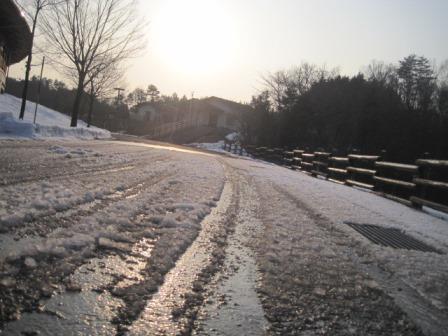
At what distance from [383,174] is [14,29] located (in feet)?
59.7

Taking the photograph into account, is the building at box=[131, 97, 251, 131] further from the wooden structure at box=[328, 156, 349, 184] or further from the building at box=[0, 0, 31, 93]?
the wooden structure at box=[328, 156, 349, 184]

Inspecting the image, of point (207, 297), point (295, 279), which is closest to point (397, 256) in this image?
point (295, 279)

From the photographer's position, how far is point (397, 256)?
3461 millimetres

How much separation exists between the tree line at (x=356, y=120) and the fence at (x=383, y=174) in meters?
14.5

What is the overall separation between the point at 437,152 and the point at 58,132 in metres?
31.6

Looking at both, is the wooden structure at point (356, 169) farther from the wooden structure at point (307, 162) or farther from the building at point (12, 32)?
the building at point (12, 32)

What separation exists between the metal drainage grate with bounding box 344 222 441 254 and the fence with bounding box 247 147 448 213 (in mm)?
3059

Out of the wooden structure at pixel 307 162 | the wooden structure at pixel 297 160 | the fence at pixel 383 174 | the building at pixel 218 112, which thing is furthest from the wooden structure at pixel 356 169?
the building at pixel 218 112

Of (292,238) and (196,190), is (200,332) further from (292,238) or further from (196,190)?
(196,190)

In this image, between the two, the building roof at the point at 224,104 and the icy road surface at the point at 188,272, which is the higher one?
the building roof at the point at 224,104

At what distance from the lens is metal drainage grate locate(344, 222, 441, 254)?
4.03m

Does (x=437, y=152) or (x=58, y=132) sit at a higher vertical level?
(x=437, y=152)

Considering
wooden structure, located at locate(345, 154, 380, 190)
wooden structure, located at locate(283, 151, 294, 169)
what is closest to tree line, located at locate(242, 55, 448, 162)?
wooden structure, located at locate(283, 151, 294, 169)

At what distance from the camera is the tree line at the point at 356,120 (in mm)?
36250
